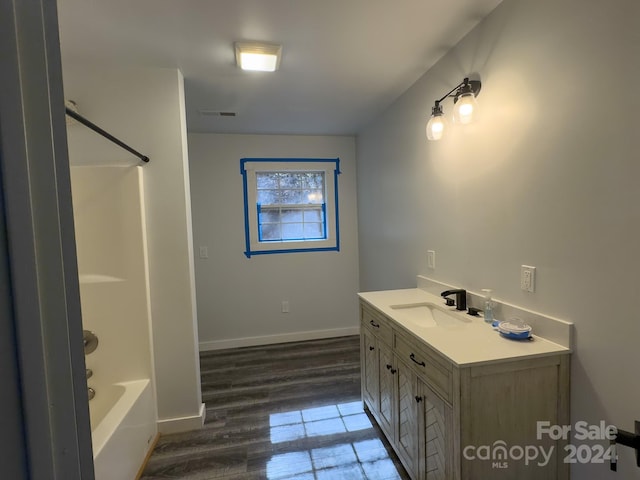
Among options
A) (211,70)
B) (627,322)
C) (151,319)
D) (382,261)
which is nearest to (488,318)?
(627,322)

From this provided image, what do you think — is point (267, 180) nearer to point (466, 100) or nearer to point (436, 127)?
point (436, 127)

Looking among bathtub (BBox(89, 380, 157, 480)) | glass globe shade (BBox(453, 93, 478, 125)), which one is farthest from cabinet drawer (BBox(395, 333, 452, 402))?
bathtub (BBox(89, 380, 157, 480))

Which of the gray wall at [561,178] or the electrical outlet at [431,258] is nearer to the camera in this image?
the gray wall at [561,178]

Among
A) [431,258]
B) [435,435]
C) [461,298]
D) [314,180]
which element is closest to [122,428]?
[435,435]

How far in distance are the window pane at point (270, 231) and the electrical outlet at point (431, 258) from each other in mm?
1923

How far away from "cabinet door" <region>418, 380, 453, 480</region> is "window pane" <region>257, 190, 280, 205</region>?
106 inches

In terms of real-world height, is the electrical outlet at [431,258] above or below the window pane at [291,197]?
below

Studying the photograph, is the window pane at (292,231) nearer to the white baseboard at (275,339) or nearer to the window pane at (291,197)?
the window pane at (291,197)

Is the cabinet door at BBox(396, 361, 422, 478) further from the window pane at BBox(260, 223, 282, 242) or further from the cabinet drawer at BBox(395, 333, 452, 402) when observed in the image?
the window pane at BBox(260, 223, 282, 242)

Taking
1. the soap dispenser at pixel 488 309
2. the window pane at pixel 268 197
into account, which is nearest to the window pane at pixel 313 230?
the window pane at pixel 268 197

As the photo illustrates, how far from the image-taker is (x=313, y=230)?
12.9 ft

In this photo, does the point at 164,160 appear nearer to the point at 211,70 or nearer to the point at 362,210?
the point at 211,70

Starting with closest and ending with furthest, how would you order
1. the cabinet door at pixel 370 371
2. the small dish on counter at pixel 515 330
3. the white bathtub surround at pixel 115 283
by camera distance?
the small dish on counter at pixel 515 330, the white bathtub surround at pixel 115 283, the cabinet door at pixel 370 371

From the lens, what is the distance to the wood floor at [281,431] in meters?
1.90
